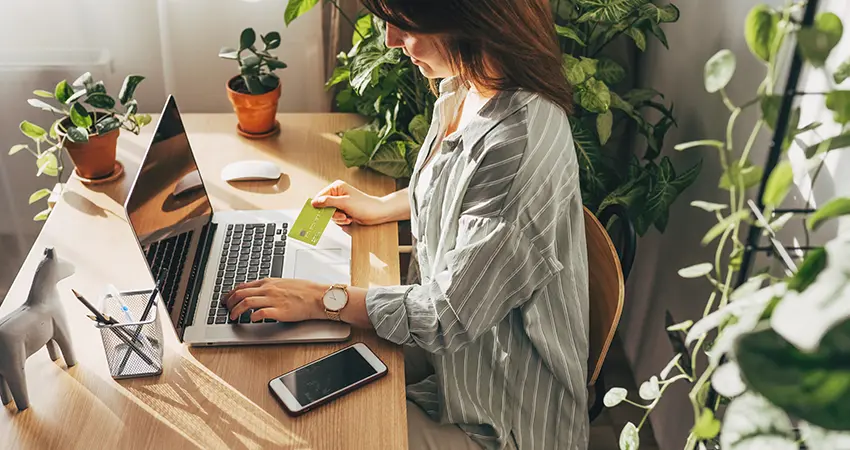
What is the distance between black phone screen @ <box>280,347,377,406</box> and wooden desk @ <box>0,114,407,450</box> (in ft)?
0.06

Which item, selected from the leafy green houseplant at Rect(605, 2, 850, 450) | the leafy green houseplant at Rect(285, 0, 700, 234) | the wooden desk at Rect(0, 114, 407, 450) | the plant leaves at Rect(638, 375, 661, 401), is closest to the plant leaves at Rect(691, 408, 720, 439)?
the leafy green houseplant at Rect(605, 2, 850, 450)

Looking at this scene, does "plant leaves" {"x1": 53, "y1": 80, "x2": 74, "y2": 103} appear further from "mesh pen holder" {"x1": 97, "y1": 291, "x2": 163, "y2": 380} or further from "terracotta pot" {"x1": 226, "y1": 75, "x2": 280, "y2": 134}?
"mesh pen holder" {"x1": 97, "y1": 291, "x2": 163, "y2": 380}

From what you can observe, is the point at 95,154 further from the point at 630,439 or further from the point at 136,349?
the point at 630,439

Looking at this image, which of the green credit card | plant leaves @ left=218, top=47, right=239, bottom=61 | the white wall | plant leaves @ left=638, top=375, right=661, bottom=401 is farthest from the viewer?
the white wall

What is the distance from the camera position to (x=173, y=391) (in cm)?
106

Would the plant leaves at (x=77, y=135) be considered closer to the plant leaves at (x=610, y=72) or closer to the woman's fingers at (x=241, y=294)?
the woman's fingers at (x=241, y=294)

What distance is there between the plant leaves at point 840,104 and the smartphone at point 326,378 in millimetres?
697

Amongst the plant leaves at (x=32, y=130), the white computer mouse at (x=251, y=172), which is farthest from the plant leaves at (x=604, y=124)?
the plant leaves at (x=32, y=130)

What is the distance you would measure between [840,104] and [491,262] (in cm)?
58

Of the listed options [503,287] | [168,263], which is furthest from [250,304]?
[503,287]

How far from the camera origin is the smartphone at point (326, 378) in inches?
40.6

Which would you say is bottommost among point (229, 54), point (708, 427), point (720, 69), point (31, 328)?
point (31, 328)

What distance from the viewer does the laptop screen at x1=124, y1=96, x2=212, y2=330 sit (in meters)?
1.07

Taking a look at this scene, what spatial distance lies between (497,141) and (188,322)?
1.77 ft
